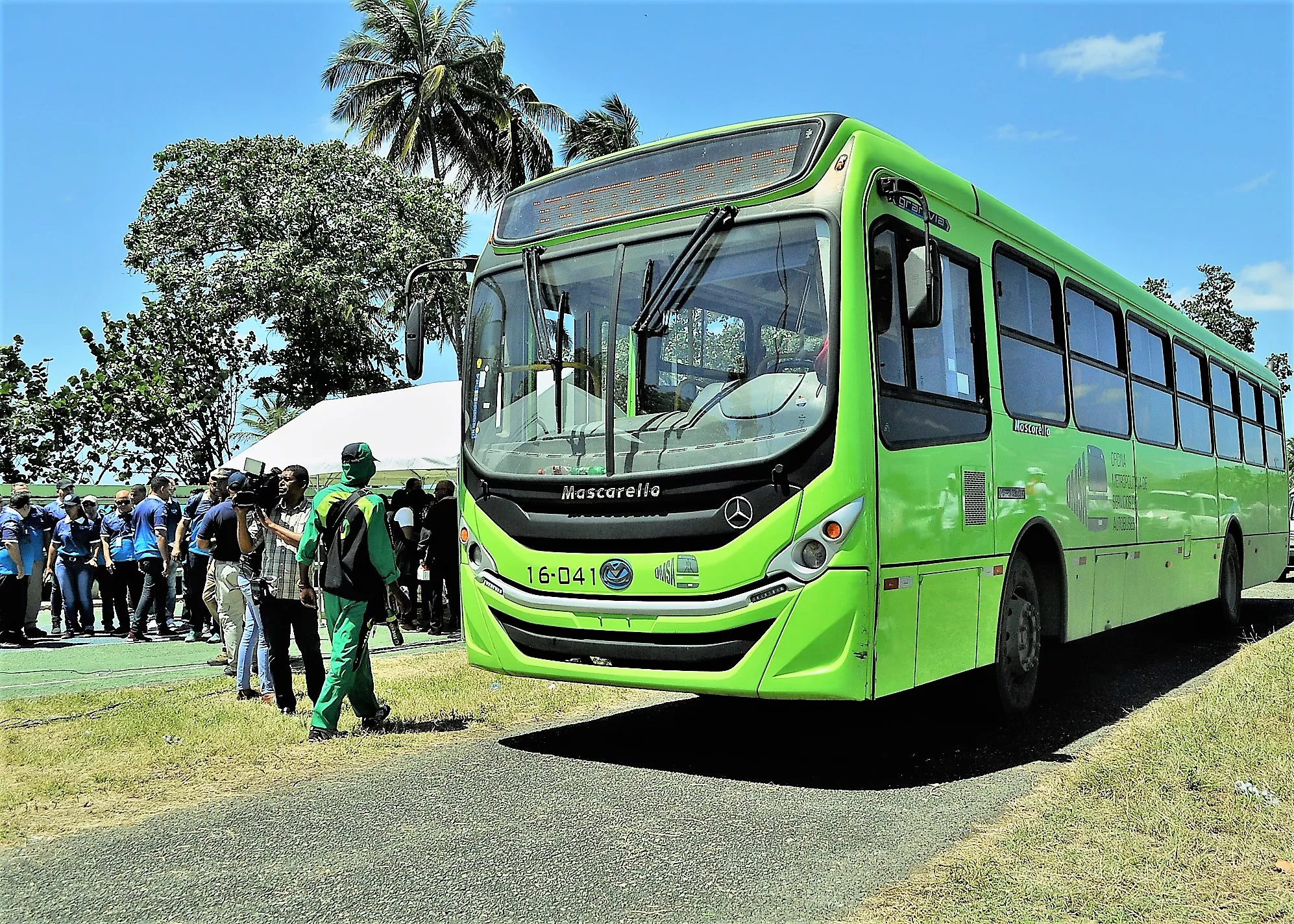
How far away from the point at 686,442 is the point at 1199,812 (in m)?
3.07

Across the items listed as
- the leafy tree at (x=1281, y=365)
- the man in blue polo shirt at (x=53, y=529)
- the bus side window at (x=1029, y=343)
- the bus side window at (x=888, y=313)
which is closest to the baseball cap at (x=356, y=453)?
the bus side window at (x=888, y=313)

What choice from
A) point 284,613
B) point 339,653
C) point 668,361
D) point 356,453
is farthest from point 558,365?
point 284,613

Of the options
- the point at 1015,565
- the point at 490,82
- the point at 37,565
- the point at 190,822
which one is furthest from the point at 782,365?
the point at 490,82

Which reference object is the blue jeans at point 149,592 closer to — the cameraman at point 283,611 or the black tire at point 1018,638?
the cameraman at point 283,611

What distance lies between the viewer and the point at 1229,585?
44.8ft

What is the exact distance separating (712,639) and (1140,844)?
225cm

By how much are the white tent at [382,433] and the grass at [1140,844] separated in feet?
35.0

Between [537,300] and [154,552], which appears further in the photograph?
[154,552]

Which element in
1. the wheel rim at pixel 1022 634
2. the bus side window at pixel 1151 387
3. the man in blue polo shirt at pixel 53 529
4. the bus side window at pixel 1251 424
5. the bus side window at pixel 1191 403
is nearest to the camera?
the wheel rim at pixel 1022 634

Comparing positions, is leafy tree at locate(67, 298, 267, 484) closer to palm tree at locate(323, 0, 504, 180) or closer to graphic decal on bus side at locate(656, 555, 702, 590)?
palm tree at locate(323, 0, 504, 180)

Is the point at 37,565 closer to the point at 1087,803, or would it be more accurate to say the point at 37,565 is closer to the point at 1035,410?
the point at 1035,410

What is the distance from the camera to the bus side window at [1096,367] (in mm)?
9055

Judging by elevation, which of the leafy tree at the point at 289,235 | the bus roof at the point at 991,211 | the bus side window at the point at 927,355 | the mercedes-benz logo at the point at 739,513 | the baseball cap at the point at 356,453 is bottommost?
the mercedes-benz logo at the point at 739,513

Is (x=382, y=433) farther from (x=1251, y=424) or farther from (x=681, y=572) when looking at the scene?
(x=1251, y=424)
